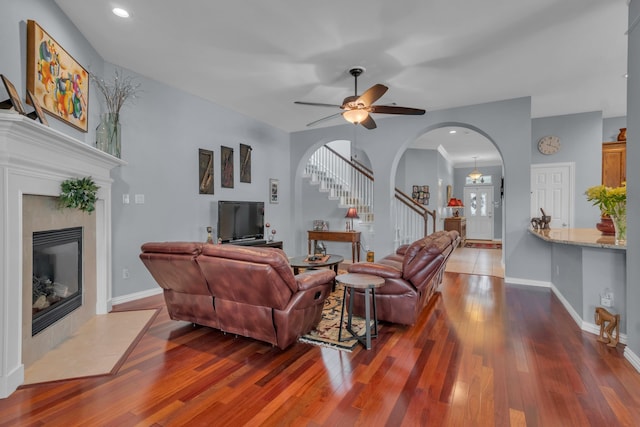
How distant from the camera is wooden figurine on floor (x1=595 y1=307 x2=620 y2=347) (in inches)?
104

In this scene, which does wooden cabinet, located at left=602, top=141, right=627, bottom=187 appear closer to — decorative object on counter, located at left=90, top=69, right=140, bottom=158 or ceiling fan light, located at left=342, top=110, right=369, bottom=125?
ceiling fan light, located at left=342, top=110, right=369, bottom=125

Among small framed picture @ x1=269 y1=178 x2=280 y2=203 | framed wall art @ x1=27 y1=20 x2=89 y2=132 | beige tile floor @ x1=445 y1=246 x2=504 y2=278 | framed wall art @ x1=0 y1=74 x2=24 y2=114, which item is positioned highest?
framed wall art @ x1=27 y1=20 x2=89 y2=132

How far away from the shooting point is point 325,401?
1912mm

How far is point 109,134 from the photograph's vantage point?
11.6ft

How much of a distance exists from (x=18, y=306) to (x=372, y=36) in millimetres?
3761

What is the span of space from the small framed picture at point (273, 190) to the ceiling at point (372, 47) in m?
1.91

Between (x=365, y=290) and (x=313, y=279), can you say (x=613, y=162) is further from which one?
(x=313, y=279)

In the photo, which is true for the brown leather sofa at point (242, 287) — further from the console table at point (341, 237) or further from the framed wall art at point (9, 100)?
the console table at point (341, 237)

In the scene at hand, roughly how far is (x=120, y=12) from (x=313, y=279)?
3034 mm

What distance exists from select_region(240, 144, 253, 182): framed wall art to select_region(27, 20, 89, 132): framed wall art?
8.66ft

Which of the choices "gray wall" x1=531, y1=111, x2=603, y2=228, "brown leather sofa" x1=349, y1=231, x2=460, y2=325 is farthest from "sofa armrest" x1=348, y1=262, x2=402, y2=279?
"gray wall" x1=531, y1=111, x2=603, y2=228

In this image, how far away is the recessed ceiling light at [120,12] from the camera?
2.85 meters

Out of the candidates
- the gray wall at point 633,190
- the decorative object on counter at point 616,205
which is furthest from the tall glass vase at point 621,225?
the gray wall at point 633,190

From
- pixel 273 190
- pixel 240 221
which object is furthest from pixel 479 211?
pixel 240 221
